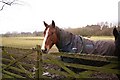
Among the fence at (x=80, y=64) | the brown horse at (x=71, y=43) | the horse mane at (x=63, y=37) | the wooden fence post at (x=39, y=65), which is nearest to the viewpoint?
the fence at (x=80, y=64)

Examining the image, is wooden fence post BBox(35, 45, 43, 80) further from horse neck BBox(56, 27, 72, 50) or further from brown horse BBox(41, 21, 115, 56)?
horse neck BBox(56, 27, 72, 50)

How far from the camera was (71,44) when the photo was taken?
6105 millimetres

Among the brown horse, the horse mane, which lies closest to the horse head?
the brown horse

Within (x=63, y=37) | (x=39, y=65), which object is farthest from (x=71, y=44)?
(x=39, y=65)

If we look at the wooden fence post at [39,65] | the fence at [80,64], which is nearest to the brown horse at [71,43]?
the fence at [80,64]

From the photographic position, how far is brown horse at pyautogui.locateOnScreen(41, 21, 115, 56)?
6.00 meters

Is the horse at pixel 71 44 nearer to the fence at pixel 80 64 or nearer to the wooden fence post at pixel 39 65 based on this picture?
the fence at pixel 80 64

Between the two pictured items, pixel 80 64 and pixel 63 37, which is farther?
pixel 63 37

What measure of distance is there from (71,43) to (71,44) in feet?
0.08

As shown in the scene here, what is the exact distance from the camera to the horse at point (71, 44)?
600 centimetres

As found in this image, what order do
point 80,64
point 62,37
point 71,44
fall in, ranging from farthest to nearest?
point 62,37 < point 71,44 < point 80,64

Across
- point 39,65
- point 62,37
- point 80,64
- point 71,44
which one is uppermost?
point 62,37

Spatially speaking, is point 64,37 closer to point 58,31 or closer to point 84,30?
point 58,31

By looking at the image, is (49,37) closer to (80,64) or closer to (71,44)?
(71,44)
